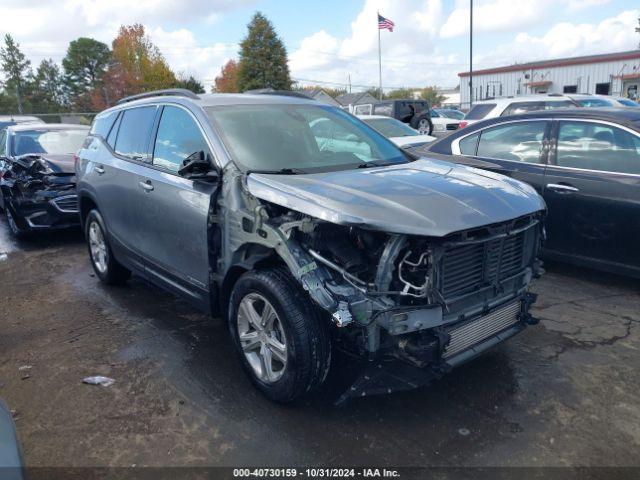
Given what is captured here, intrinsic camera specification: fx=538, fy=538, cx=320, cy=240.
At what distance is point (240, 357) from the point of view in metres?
3.61

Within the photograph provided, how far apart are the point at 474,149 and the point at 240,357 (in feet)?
12.7

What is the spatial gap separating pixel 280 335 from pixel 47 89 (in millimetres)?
84888

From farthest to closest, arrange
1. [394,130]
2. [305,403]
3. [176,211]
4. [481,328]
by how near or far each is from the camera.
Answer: [394,130] → [176,211] → [305,403] → [481,328]

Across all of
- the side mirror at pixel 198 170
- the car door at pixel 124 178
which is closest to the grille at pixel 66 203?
the car door at pixel 124 178

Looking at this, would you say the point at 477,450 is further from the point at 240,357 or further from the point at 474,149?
the point at 474,149

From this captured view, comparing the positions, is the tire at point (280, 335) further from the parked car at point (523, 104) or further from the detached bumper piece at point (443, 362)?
the parked car at point (523, 104)

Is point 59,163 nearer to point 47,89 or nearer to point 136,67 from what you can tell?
point 136,67

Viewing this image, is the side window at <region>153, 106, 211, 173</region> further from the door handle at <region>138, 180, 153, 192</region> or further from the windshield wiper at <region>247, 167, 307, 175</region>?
the windshield wiper at <region>247, 167, 307, 175</region>

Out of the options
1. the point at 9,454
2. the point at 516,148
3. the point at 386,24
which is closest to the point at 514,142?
the point at 516,148

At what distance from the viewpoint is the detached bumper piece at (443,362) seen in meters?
2.92

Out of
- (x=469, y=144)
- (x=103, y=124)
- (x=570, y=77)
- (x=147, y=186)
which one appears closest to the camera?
(x=147, y=186)

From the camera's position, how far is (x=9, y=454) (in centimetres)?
190

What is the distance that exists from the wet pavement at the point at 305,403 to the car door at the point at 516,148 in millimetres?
1337

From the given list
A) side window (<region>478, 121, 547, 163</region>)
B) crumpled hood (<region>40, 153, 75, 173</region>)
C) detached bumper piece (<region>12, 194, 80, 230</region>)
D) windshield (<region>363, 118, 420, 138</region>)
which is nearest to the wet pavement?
side window (<region>478, 121, 547, 163</region>)
